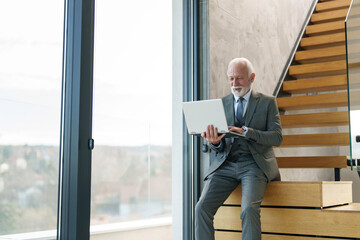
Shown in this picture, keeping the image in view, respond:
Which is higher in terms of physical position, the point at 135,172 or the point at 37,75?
the point at 37,75

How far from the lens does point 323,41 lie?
240 inches

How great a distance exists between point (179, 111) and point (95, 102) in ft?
3.72

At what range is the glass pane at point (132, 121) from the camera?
322cm

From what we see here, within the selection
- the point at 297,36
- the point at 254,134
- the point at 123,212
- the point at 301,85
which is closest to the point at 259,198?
the point at 254,134

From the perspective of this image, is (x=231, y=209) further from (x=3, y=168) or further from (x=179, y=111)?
(x=3, y=168)

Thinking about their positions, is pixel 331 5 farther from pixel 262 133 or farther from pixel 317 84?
pixel 262 133

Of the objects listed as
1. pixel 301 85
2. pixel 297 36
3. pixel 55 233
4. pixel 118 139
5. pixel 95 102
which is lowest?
pixel 55 233

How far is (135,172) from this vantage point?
11.8 feet

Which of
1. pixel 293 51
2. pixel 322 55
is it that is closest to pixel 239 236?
pixel 322 55

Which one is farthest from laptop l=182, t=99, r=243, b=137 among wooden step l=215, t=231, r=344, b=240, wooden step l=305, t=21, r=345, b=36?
wooden step l=305, t=21, r=345, b=36

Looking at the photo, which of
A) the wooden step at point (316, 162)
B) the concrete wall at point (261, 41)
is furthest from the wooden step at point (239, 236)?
the wooden step at point (316, 162)

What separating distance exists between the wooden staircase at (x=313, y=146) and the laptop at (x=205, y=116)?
650 millimetres

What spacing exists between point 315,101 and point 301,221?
206cm

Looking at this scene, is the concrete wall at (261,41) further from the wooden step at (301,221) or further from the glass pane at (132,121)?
the wooden step at (301,221)
